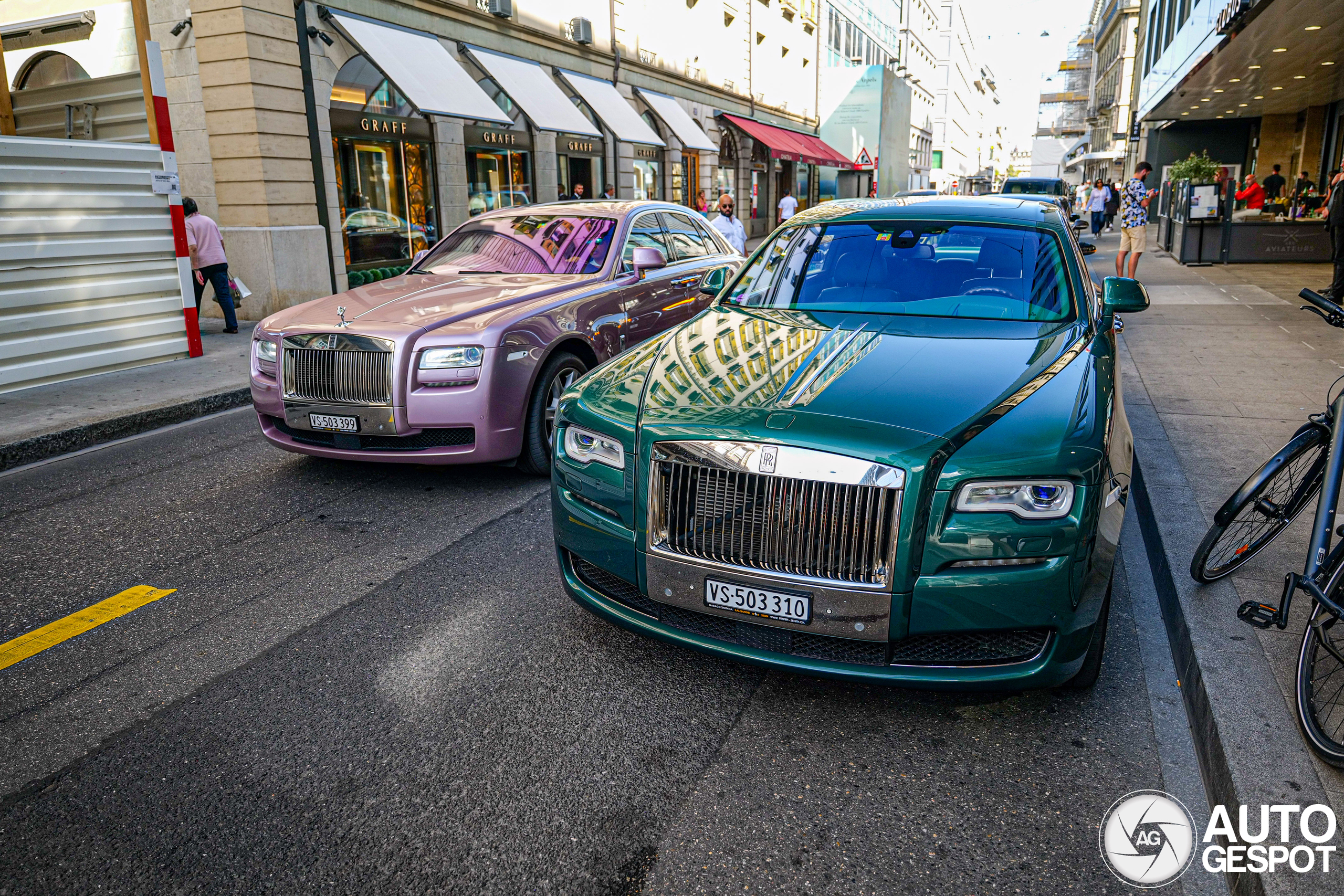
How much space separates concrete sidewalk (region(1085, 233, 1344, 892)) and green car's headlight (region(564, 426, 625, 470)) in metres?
1.99

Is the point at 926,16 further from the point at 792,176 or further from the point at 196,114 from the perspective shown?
the point at 196,114

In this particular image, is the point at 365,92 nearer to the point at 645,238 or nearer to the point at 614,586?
the point at 645,238

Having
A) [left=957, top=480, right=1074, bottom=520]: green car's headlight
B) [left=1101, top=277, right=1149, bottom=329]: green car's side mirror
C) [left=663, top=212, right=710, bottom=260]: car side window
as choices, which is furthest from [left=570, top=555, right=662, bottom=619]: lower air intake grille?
[left=663, top=212, right=710, bottom=260]: car side window

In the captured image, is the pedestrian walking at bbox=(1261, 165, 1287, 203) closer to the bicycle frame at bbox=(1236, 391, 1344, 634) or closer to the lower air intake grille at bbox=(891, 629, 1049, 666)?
the bicycle frame at bbox=(1236, 391, 1344, 634)

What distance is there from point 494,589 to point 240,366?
22.4 feet

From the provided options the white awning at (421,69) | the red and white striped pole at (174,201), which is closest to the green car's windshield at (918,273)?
the red and white striped pole at (174,201)

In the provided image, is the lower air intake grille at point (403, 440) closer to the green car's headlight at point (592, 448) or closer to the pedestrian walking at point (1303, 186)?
the green car's headlight at point (592, 448)

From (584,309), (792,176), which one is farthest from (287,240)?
(792,176)

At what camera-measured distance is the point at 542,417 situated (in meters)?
5.63

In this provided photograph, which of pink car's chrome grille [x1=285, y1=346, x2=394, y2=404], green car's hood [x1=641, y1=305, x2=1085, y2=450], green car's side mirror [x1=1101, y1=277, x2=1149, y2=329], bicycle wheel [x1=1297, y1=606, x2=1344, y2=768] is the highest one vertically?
green car's side mirror [x1=1101, y1=277, x2=1149, y2=329]

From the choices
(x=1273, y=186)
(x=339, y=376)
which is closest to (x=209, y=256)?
(x=339, y=376)

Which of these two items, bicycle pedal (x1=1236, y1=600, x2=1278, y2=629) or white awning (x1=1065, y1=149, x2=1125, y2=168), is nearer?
bicycle pedal (x1=1236, y1=600, x2=1278, y2=629)

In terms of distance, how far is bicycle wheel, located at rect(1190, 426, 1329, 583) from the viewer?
3621 millimetres

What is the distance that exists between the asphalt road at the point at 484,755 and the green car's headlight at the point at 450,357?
1.26 m
